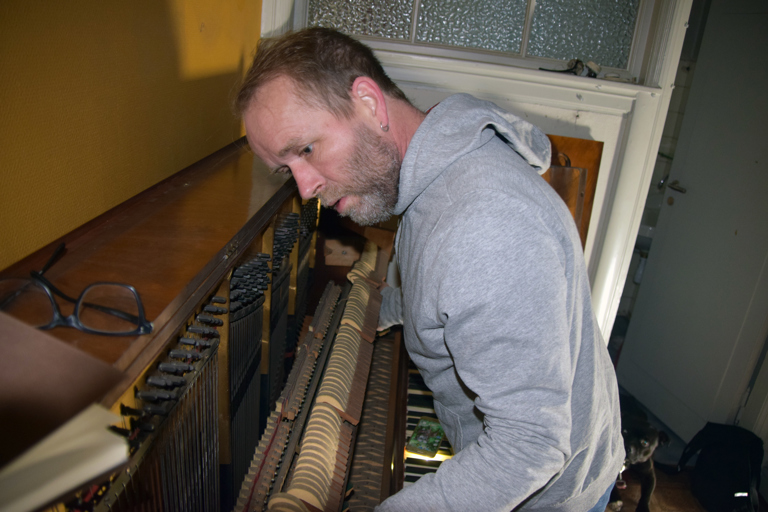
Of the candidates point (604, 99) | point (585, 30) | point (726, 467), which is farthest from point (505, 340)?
point (726, 467)

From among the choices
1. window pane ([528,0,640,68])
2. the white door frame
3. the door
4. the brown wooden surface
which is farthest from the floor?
window pane ([528,0,640,68])

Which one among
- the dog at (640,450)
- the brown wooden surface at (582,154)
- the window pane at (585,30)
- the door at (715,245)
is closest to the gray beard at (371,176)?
the brown wooden surface at (582,154)

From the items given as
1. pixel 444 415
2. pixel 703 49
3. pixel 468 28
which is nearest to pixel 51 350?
pixel 444 415

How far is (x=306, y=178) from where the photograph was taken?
1.14 m

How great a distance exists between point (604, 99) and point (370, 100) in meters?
1.87

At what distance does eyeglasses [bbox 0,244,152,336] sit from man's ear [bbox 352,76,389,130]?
2.30ft

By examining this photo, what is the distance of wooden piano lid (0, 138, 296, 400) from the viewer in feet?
1.95

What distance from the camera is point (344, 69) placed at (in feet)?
3.70

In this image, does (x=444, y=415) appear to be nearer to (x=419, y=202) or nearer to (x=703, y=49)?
(x=419, y=202)

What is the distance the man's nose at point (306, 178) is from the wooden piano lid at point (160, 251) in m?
0.09

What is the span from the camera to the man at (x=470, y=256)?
0.88 m

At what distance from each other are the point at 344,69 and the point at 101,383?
34.9 inches

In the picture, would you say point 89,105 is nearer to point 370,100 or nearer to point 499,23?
point 370,100

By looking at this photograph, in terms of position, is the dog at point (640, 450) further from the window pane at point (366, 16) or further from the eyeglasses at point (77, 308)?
the eyeglasses at point (77, 308)
